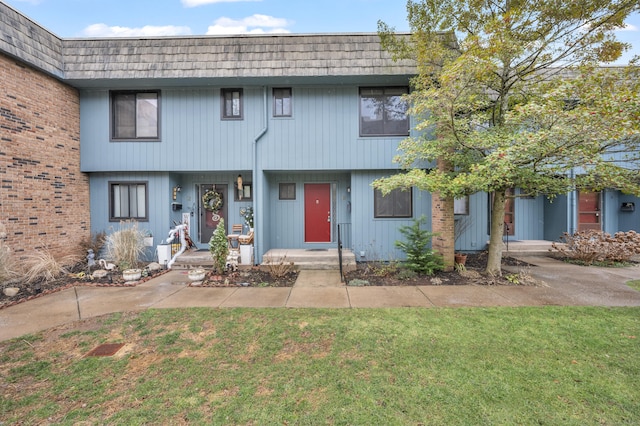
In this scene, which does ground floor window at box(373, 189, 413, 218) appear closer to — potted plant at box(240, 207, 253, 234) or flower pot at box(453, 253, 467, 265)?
flower pot at box(453, 253, 467, 265)

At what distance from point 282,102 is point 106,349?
6914 millimetres

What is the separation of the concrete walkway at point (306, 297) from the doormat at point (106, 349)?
49.4 inches

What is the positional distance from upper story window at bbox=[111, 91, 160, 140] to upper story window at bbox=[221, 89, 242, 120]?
6.52 feet

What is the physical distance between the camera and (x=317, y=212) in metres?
8.90

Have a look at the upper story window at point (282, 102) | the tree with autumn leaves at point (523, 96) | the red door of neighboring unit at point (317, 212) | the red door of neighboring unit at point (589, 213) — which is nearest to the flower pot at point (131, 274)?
the red door of neighboring unit at point (317, 212)

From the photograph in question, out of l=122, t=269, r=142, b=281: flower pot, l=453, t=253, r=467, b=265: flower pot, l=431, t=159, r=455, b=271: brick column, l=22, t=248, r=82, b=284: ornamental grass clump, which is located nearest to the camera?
l=22, t=248, r=82, b=284: ornamental grass clump

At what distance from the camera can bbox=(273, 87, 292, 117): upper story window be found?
8.01 m

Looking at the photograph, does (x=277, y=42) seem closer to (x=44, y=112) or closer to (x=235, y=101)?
(x=235, y=101)

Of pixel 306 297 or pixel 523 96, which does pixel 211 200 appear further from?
pixel 523 96

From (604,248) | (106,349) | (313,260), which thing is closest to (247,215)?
(313,260)

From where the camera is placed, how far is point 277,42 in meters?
7.47

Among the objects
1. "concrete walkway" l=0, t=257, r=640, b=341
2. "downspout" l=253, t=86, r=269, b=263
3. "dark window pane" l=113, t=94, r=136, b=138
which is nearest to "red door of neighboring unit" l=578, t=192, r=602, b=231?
"concrete walkway" l=0, t=257, r=640, b=341

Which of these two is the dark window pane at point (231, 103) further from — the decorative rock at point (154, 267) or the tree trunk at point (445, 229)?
the tree trunk at point (445, 229)

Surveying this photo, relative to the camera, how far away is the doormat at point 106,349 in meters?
3.21
